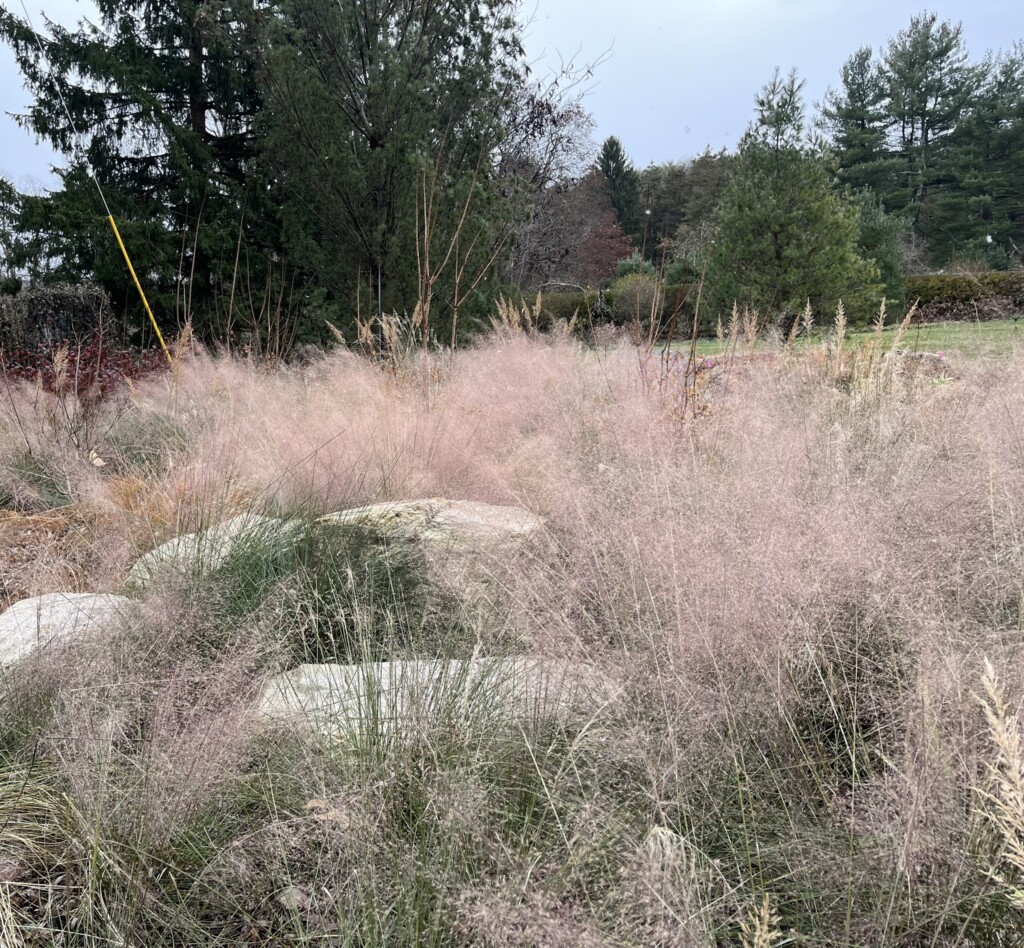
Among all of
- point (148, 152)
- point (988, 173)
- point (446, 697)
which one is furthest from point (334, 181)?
point (988, 173)

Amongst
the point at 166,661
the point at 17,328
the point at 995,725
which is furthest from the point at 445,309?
the point at 995,725

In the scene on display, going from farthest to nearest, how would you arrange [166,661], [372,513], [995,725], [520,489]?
[520,489] → [372,513] → [166,661] → [995,725]

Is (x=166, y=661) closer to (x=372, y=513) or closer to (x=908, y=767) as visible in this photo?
(x=372, y=513)

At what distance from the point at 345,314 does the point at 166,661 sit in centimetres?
603

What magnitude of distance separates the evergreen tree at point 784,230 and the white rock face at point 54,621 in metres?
7.19

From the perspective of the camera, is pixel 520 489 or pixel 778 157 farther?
pixel 778 157

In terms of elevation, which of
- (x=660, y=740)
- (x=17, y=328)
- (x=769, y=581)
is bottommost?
Result: (x=660, y=740)

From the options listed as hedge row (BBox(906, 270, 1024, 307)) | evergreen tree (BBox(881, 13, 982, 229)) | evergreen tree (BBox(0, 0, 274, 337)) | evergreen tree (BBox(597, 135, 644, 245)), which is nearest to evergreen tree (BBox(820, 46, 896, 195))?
evergreen tree (BBox(881, 13, 982, 229))

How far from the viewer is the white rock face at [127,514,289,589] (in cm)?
210

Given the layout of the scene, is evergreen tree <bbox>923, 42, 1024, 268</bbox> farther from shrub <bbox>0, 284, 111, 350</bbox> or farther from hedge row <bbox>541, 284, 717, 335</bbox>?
shrub <bbox>0, 284, 111, 350</bbox>

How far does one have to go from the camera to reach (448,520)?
7.39 ft

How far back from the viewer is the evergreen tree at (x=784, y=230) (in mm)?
8016

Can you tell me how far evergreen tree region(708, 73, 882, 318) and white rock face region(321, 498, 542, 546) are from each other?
20.8 ft

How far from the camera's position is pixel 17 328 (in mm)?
7566
